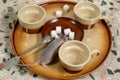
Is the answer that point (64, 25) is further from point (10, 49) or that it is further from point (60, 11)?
point (10, 49)

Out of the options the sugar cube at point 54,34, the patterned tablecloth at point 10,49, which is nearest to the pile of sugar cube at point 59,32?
the sugar cube at point 54,34

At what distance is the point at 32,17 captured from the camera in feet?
2.72

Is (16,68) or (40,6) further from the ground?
(40,6)

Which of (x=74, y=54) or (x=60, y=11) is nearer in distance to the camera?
(x=74, y=54)

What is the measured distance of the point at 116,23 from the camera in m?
→ 0.91

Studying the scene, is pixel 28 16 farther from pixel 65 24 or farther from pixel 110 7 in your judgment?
pixel 110 7

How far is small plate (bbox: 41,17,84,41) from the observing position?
805 mm

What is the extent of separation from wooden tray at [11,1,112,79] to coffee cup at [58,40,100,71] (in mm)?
27

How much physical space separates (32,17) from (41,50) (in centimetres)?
11

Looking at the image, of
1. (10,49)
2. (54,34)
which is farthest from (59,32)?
(10,49)

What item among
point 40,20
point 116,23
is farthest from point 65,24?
point 116,23

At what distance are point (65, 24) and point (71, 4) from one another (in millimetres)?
92

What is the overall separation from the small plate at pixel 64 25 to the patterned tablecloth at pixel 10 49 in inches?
4.5

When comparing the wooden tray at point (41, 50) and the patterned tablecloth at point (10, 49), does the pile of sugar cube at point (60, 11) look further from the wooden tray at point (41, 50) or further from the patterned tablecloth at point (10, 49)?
the patterned tablecloth at point (10, 49)
